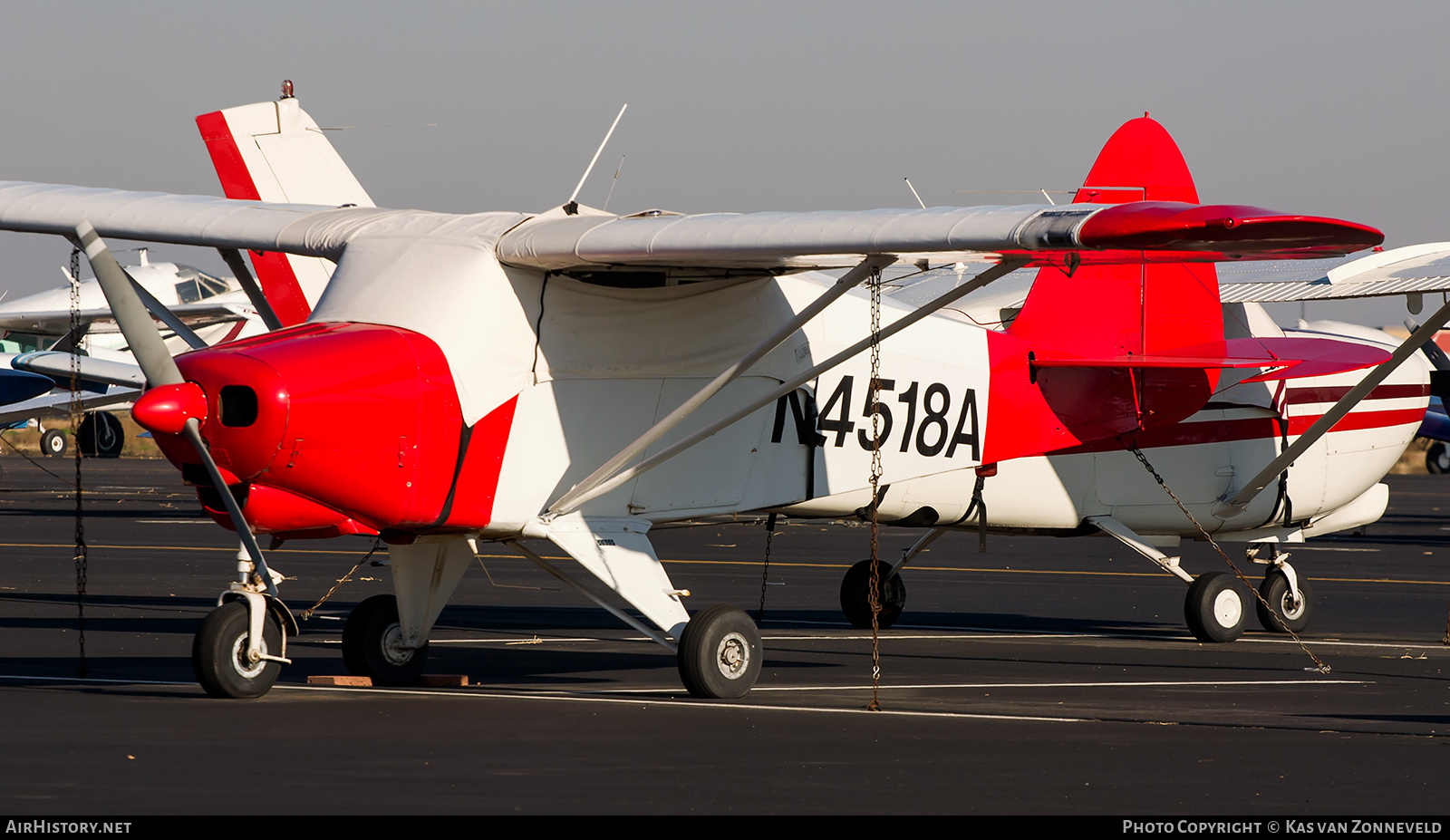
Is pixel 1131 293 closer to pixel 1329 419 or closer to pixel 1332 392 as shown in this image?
pixel 1329 419

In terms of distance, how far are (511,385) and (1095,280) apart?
6.07 meters

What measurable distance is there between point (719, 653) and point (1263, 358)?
22.5 feet

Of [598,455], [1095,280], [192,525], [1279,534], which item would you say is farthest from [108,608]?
[192,525]

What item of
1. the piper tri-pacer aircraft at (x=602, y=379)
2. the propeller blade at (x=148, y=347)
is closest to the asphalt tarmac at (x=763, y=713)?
the piper tri-pacer aircraft at (x=602, y=379)

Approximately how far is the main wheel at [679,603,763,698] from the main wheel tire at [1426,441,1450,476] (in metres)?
58.8

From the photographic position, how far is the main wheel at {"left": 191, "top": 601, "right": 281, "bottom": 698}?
31.5ft

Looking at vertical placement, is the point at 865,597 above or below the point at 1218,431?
below

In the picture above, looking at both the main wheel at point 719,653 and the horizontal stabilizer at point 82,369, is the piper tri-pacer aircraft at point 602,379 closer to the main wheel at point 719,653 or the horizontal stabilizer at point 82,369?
the main wheel at point 719,653

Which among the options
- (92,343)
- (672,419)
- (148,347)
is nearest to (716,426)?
(672,419)

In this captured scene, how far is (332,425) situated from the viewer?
9.27 meters

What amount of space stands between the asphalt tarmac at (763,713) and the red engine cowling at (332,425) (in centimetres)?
113

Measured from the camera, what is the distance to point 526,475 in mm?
10422

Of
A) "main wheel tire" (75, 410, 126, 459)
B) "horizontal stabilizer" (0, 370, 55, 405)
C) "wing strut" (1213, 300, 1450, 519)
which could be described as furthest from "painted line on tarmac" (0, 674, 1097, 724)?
"main wheel tire" (75, 410, 126, 459)

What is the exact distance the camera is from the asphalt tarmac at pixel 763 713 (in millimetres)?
7188
